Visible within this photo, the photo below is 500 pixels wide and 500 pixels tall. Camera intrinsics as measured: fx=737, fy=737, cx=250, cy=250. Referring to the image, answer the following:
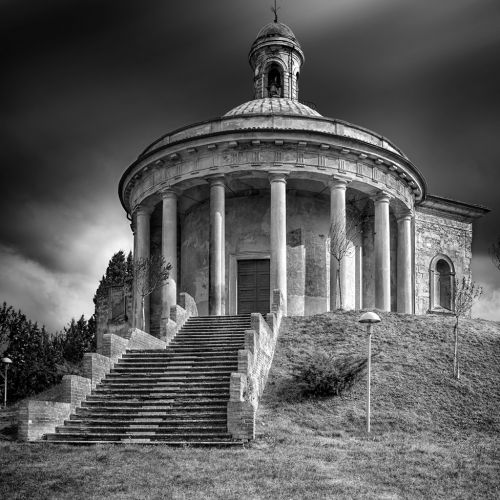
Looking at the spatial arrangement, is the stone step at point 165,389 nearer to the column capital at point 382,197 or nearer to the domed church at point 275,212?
the domed church at point 275,212

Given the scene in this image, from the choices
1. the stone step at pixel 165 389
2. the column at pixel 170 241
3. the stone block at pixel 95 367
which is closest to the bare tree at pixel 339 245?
the column at pixel 170 241

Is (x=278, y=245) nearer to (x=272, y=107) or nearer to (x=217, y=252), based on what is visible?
(x=217, y=252)

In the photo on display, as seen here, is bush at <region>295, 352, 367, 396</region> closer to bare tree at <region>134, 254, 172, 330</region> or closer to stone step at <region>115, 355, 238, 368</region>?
stone step at <region>115, 355, 238, 368</region>

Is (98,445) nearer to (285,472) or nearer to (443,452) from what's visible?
(285,472)

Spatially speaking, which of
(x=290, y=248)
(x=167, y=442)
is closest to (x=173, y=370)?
(x=167, y=442)

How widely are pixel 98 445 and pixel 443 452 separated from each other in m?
7.31

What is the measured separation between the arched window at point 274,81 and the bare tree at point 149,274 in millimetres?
12974

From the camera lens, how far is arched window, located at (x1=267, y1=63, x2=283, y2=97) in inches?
1565

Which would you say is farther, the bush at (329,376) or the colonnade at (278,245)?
the colonnade at (278,245)

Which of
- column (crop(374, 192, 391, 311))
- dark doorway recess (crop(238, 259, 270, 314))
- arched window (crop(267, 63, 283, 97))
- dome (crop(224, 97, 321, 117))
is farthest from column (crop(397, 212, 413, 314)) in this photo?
arched window (crop(267, 63, 283, 97))

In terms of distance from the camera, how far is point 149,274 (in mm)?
31078

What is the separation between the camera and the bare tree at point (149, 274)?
3046cm

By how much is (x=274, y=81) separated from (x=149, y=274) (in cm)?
1478

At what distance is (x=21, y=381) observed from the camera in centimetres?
3959
